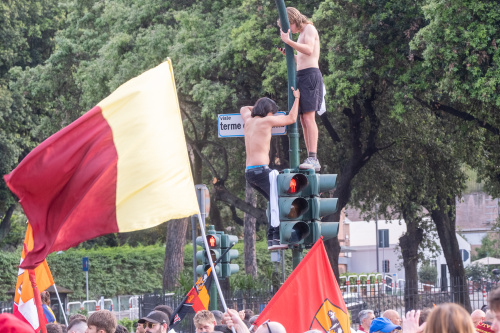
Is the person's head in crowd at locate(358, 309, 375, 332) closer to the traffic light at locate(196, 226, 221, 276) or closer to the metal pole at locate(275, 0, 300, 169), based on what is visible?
the metal pole at locate(275, 0, 300, 169)

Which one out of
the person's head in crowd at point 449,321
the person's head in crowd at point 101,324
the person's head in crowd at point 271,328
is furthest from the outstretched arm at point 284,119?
the person's head in crowd at point 449,321

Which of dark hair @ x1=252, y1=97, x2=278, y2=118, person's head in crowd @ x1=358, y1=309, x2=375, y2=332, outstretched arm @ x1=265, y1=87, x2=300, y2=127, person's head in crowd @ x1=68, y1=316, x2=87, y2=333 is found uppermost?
dark hair @ x1=252, y1=97, x2=278, y2=118

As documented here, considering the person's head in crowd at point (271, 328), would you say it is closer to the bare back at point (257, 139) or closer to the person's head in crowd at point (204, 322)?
the person's head in crowd at point (204, 322)

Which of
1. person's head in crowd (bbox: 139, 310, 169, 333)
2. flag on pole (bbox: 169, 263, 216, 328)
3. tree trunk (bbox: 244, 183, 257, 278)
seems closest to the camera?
person's head in crowd (bbox: 139, 310, 169, 333)

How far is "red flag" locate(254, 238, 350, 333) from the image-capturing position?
6.83m

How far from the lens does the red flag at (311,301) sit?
22.4 ft

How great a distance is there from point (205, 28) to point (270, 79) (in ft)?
11.1

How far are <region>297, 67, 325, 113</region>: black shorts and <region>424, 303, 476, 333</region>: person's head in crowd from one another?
229 inches

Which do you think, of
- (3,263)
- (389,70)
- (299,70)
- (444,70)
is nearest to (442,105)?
(389,70)

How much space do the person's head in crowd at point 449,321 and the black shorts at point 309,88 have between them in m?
5.82

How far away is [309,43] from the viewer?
963 centimetres

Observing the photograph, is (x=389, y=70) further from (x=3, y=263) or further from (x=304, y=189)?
(x=3, y=263)

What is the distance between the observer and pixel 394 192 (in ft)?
86.7

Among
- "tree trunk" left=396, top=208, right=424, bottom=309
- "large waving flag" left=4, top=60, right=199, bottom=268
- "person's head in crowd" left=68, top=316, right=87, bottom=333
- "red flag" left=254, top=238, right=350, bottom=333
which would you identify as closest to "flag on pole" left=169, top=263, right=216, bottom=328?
"person's head in crowd" left=68, top=316, right=87, bottom=333
